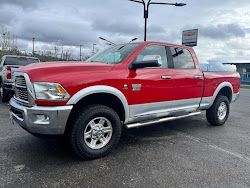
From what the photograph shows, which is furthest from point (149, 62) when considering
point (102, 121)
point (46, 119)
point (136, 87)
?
point (46, 119)

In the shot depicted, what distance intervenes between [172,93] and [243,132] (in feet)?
7.04

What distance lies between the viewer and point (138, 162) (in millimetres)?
2998

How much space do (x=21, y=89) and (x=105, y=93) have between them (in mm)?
1210

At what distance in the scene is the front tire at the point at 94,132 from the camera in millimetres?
2859

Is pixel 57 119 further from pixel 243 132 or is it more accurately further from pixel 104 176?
pixel 243 132

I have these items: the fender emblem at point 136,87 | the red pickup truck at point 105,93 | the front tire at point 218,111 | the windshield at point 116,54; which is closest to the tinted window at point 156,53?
the red pickup truck at point 105,93

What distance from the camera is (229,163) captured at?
3064mm

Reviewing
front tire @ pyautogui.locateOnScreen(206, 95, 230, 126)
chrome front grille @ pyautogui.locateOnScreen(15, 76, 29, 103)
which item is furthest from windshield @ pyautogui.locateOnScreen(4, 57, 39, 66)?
front tire @ pyautogui.locateOnScreen(206, 95, 230, 126)

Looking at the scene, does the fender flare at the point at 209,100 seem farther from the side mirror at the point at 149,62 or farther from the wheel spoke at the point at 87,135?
the wheel spoke at the point at 87,135

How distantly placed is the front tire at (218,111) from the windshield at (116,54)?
105 inches

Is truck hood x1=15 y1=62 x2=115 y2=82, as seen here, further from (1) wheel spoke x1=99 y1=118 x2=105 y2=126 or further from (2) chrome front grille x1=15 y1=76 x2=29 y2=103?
(1) wheel spoke x1=99 y1=118 x2=105 y2=126

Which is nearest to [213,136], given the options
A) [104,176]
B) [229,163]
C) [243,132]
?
[243,132]

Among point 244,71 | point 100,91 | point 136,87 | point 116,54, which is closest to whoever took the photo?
point 100,91

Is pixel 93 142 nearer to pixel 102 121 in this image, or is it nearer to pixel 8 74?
pixel 102 121
